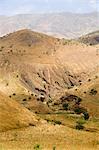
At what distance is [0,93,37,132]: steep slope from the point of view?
64.0 meters

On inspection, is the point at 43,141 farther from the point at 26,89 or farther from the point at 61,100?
the point at 26,89

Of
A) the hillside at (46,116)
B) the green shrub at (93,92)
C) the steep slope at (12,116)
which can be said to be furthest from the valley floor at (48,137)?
the green shrub at (93,92)

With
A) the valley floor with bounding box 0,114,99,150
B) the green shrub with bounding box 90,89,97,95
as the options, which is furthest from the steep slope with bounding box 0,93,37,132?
the green shrub with bounding box 90,89,97,95

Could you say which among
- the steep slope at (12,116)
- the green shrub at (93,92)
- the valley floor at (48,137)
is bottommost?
the valley floor at (48,137)

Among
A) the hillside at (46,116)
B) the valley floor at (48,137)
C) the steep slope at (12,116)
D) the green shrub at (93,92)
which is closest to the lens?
the valley floor at (48,137)

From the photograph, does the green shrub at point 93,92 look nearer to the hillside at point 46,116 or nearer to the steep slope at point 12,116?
the hillside at point 46,116

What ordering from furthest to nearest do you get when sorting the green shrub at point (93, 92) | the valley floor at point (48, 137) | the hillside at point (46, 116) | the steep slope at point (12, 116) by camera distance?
1. the green shrub at point (93, 92)
2. the steep slope at point (12, 116)
3. the hillside at point (46, 116)
4. the valley floor at point (48, 137)

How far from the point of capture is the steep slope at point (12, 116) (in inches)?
2520

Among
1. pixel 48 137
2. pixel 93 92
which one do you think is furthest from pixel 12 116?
pixel 93 92

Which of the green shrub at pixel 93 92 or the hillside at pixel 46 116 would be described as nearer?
the hillside at pixel 46 116

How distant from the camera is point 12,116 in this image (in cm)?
6731

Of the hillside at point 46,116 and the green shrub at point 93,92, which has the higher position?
the green shrub at point 93,92

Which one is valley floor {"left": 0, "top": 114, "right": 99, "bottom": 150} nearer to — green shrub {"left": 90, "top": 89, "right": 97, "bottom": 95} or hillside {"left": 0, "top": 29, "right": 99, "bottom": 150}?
hillside {"left": 0, "top": 29, "right": 99, "bottom": 150}

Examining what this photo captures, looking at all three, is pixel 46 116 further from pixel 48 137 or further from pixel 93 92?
pixel 93 92
